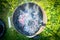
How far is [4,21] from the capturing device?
2602mm

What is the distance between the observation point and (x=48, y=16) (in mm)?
2605

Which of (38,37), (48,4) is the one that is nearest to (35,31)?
(38,37)

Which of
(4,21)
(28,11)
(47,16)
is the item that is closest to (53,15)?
(47,16)

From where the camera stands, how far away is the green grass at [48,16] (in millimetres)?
2600

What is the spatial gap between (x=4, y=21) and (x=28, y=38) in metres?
0.26

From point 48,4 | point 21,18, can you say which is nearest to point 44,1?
point 48,4

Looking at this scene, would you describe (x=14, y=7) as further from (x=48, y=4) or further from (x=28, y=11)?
(x=48, y=4)

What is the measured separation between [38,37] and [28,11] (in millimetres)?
242

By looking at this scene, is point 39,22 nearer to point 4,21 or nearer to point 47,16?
point 47,16

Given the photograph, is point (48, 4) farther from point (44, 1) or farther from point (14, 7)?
point (14, 7)

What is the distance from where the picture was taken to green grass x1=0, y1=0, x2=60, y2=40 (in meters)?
2.60

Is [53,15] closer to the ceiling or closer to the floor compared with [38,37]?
closer to the ceiling

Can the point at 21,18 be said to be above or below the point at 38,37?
above

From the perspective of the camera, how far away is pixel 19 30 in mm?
2605
